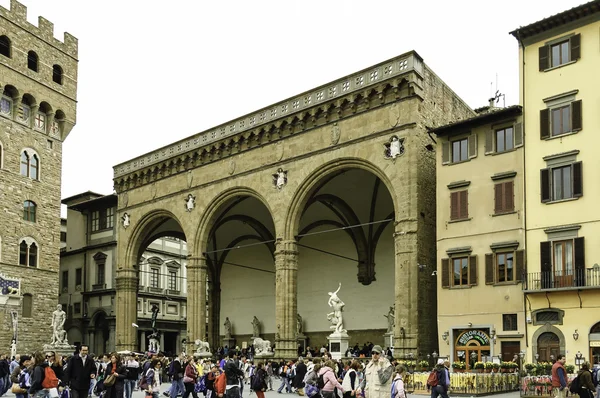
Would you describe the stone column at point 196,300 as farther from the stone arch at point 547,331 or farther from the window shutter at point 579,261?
the window shutter at point 579,261

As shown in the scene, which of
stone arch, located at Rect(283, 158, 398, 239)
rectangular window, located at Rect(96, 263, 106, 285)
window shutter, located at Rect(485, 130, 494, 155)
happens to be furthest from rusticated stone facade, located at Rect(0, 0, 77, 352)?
window shutter, located at Rect(485, 130, 494, 155)

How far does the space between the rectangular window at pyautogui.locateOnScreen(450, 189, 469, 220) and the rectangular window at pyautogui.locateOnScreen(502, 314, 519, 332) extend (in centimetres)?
413

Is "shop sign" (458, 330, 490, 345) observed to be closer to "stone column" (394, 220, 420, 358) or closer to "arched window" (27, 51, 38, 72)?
"stone column" (394, 220, 420, 358)

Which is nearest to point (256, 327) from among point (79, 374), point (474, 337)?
point (474, 337)

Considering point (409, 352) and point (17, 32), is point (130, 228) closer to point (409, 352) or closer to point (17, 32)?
point (17, 32)

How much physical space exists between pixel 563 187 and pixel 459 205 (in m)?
4.24

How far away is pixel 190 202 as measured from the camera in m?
40.7

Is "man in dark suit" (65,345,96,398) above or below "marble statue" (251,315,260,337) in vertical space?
above

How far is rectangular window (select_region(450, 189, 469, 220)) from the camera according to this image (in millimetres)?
29031

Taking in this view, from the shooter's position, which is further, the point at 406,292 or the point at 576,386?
the point at 406,292

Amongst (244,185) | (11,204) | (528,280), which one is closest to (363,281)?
(244,185)

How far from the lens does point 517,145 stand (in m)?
27.8

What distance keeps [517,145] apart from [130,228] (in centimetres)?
2510

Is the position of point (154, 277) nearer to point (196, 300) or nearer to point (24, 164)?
point (24, 164)
